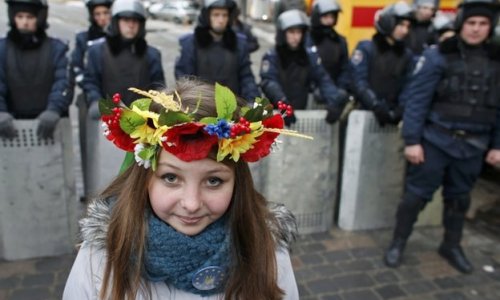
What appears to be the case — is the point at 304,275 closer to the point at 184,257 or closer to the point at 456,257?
the point at 456,257

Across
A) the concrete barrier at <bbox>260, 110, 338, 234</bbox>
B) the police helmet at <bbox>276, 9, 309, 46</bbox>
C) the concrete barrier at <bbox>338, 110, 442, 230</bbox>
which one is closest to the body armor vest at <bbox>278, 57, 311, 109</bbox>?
the police helmet at <bbox>276, 9, 309, 46</bbox>

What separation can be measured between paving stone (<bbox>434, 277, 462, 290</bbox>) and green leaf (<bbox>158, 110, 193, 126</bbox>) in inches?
124

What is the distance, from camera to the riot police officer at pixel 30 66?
Answer: 400 cm

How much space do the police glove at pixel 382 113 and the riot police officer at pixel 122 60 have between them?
6.18 ft

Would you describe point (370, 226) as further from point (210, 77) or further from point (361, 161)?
point (210, 77)

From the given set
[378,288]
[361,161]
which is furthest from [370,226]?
[378,288]

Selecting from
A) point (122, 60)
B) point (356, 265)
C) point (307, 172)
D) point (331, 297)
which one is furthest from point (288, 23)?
point (331, 297)

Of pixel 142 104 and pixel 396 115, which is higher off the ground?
pixel 142 104

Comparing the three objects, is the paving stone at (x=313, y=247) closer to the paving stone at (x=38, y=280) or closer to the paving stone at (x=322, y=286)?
the paving stone at (x=322, y=286)

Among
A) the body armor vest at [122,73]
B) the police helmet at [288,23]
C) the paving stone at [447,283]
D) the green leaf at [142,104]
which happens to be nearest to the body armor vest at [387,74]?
the police helmet at [288,23]

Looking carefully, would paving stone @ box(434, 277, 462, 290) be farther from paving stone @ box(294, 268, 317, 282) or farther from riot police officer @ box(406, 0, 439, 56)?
riot police officer @ box(406, 0, 439, 56)

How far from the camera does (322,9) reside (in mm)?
5410

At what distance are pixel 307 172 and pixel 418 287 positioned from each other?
133cm

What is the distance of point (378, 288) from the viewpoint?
385 centimetres
